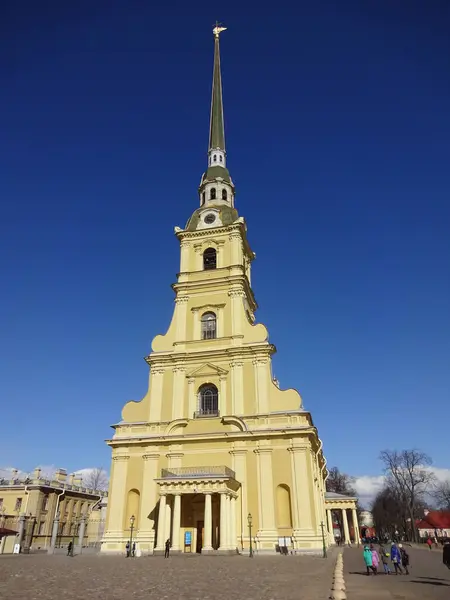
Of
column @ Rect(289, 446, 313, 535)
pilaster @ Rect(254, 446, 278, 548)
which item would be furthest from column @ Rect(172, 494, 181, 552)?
column @ Rect(289, 446, 313, 535)

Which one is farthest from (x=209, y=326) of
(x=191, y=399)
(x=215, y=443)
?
(x=215, y=443)

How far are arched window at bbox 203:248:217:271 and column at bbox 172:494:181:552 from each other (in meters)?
20.5

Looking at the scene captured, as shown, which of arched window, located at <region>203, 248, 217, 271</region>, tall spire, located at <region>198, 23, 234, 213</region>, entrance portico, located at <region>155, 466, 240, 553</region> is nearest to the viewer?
entrance portico, located at <region>155, 466, 240, 553</region>

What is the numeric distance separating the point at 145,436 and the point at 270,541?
1149 centimetres

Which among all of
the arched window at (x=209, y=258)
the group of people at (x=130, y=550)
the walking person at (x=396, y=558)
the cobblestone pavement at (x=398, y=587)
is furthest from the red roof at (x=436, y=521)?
the cobblestone pavement at (x=398, y=587)

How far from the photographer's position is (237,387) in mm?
34781

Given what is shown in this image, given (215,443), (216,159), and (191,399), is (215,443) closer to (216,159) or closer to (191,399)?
(191,399)

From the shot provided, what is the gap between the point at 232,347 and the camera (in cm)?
3631

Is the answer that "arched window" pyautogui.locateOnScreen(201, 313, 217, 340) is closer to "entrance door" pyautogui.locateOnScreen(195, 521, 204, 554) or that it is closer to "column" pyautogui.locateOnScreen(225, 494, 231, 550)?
"column" pyautogui.locateOnScreen(225, 494, 231, 550)

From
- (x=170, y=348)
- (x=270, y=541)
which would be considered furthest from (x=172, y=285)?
(x=270, y=541)

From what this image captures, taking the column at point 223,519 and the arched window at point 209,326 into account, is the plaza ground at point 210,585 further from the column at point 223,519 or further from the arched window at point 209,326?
the arched window at point 209,326

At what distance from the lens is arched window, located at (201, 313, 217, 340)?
3858 cm

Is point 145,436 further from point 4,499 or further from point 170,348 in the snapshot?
point 4,499

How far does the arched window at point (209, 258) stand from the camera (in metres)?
42.4
